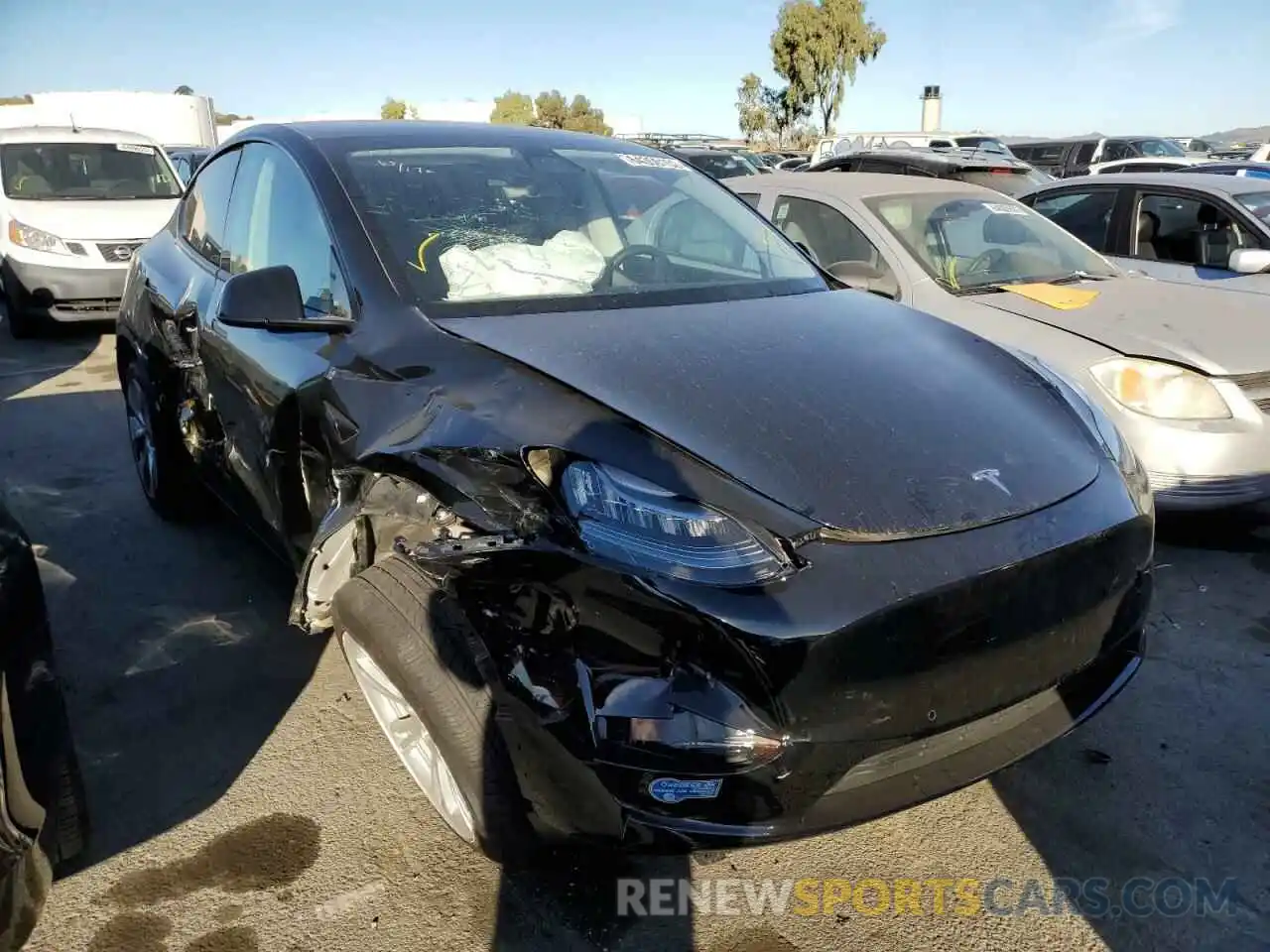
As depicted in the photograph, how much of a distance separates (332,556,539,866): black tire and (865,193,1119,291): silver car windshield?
3.42 m

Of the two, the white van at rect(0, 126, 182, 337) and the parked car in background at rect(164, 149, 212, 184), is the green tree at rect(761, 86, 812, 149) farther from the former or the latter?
the white van at rect(0, 126, 182, 337)

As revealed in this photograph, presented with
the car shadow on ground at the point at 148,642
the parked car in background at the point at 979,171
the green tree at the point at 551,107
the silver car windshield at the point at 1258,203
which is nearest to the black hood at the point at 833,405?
the car shadow on ground at the point at 148,642

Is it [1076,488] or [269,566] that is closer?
[1076,488]

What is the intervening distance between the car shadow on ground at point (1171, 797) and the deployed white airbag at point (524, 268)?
1891 mm

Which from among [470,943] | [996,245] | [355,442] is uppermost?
[996,245]

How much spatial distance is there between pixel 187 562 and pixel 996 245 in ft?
14.0

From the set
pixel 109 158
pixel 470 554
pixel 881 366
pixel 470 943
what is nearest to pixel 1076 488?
pixel 881 366

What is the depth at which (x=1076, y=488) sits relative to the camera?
2.19 meters

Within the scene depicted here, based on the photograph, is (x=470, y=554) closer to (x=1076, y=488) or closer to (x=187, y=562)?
(x=1076, y=488)

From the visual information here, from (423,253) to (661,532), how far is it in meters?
1.29

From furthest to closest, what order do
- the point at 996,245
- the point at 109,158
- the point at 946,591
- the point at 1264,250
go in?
the point at 109,158 < the point at 1264,250 < the point at 996,245 < the point at 946,591

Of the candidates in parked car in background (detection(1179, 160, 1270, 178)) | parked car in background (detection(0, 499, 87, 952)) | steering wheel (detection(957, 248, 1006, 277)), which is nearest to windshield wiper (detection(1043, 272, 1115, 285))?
steering wheel (detection(957, 248, 1006, 277))

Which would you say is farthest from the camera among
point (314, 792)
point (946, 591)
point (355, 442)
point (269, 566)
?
point (269, 566)

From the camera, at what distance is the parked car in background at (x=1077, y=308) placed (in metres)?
3.87
